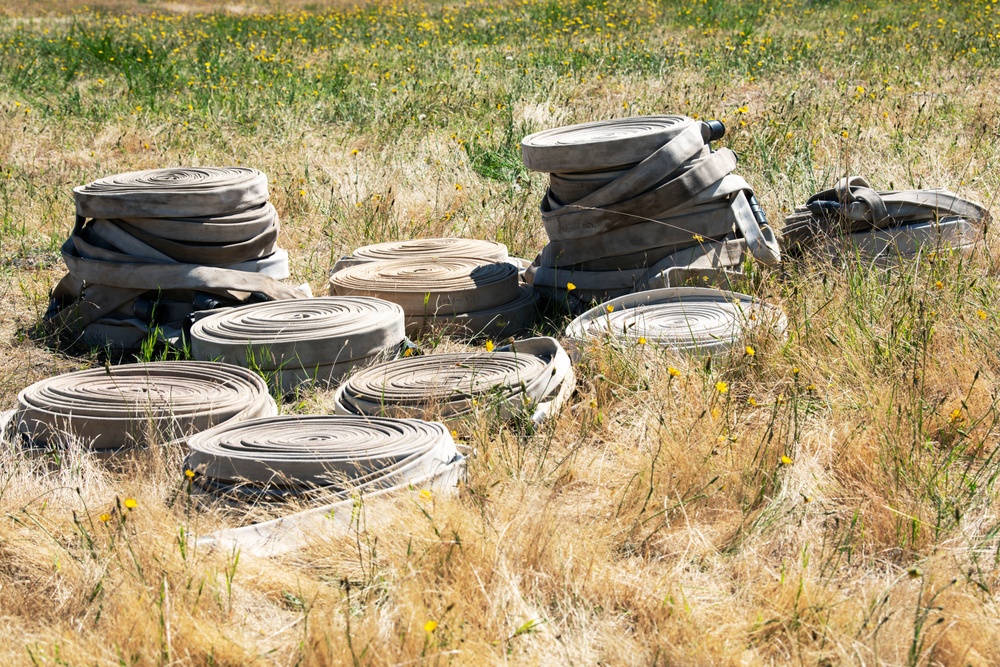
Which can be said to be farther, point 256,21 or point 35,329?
point 256,21

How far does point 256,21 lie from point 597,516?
55.4 feet

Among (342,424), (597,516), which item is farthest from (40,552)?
(597,516)

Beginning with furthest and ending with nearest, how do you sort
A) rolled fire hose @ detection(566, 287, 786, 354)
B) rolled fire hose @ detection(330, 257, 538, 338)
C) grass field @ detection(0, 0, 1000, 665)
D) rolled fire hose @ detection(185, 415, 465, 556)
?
1. rolled fire hose @ detection(330, 257, 538, 338)
2. rolled fire hose @ detection(566, 287, 786, 354)
3. rolled fire hose @ detection(185, 415, 465, 556)
4. grass field @ detection(0, 0, 1000, 665)

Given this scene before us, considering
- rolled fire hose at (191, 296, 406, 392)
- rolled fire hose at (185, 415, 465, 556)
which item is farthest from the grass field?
rolled fire hose at (191, 296, 406, 392)

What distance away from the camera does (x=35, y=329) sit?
596 centimetres

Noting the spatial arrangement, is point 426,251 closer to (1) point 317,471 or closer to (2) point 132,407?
(2) point 132,407

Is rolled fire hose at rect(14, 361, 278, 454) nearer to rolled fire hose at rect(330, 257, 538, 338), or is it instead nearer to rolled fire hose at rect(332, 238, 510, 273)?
rolled fire hose at rect(330, 257, 538, 338)

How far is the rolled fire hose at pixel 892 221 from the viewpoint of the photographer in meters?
5.45

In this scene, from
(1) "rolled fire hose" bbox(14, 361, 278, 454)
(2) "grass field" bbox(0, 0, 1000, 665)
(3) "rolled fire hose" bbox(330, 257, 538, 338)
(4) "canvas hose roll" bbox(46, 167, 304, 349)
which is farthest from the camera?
(3) "rolled fire hose" bbox(330, 257, 538, 338)

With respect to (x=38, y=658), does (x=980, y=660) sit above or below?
above

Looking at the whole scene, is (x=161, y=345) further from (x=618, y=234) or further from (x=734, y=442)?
(x=734, y=442)

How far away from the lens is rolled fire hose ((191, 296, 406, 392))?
4.87 meters

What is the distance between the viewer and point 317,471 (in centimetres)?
347

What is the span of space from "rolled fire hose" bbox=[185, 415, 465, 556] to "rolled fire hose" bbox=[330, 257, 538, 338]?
6.42 feet
